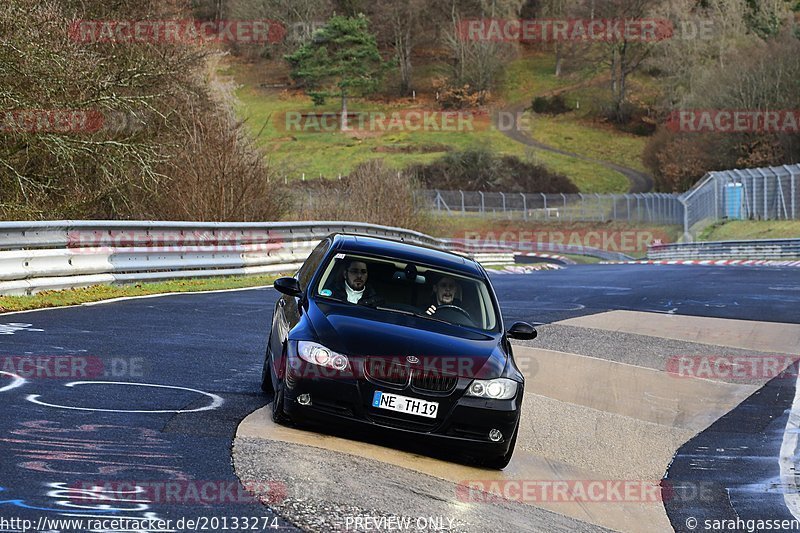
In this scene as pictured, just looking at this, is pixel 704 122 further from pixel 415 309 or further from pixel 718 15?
pixel 415 309

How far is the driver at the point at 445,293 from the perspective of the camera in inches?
395

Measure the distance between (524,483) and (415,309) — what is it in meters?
1.71

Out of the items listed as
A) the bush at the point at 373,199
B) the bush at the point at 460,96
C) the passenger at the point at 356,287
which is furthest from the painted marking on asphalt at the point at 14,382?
the bush at the point at 460,96

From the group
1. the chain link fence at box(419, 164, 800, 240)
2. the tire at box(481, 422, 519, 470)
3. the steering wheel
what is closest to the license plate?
Answer: the tire at box(481, 422, 519, 470)

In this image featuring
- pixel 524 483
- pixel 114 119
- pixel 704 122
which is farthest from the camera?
pixel 704 122

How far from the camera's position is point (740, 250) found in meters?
48.5

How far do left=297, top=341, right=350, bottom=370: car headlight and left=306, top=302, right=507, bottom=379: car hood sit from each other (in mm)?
46

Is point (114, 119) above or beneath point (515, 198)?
above

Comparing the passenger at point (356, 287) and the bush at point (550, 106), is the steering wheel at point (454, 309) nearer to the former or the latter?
the passenger at point (356, 287)

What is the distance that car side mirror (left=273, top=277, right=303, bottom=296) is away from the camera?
9.99 m

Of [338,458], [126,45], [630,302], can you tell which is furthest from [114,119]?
[338,458]

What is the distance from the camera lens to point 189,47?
33469mm
